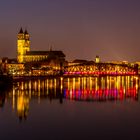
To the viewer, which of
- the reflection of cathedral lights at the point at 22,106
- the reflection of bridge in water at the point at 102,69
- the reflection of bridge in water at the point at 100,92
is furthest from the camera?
the reflection of bridge in water at the point at 102,69

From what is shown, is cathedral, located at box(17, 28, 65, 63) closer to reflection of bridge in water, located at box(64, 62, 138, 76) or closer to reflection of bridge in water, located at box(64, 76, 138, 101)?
reflection of bridge in water, located at box(64, 62, 138, 76)

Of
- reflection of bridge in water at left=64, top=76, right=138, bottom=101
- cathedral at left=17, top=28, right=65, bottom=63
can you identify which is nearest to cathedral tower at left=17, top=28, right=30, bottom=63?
cathedral at left=17, top=28, right=65, bottom=63

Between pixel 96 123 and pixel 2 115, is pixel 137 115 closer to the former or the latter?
pixel 96 123

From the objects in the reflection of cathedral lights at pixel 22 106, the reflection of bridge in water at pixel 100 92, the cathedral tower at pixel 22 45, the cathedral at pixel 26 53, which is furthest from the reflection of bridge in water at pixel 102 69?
the reflection of cathedral lights at pixel 22 106

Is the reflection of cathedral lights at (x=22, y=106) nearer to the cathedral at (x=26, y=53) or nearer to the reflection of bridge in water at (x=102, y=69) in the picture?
the reflection of bridge in water at (x=102, y=69)

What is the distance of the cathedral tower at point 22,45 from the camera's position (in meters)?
108

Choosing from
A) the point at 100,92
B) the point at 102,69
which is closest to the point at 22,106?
the point at 100,92

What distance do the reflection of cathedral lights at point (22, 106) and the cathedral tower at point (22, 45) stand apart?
7517 cm

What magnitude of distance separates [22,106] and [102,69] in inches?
1971

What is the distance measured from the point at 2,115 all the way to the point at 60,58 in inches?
3180

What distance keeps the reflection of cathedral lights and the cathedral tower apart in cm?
7517

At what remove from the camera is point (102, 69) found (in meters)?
77.2

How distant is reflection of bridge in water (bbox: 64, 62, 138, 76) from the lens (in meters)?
74.6

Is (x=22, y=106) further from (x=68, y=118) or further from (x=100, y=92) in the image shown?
(x=100, y=92)
